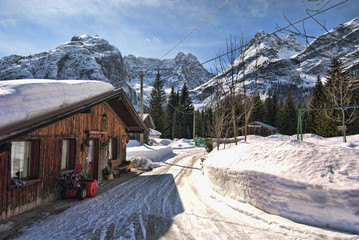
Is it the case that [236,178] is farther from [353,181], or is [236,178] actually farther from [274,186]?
[353,181]

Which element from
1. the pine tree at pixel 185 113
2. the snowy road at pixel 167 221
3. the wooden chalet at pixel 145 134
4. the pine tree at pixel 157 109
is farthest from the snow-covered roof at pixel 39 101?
the pine tree at pixel 185 113

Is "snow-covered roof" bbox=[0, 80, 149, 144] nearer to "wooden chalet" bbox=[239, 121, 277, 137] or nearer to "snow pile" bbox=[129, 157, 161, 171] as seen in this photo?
"snow pile" bbox=[129, 157, 161, 171]

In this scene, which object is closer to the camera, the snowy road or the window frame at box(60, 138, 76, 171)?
the snowy road

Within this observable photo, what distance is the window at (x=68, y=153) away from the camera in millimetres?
7862

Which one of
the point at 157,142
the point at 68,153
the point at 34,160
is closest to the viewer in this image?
the point at 34,160

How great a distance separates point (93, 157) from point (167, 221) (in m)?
6.31

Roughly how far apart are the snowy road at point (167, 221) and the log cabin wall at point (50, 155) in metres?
1.14

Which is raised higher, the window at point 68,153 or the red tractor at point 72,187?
the window at point 68,153

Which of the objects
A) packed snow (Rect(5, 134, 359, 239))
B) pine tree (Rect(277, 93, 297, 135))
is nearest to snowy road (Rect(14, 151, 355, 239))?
packed snow (Rect(5, 134, 359, 239))

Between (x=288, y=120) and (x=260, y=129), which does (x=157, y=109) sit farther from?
(x=288, y=120)

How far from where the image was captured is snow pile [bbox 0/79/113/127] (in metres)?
5.00

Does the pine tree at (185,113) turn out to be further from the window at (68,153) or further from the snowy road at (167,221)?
the snowy road at (167,221)

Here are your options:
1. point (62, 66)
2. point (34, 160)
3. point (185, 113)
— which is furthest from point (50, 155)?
point (62, 66)

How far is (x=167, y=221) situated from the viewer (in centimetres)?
518
